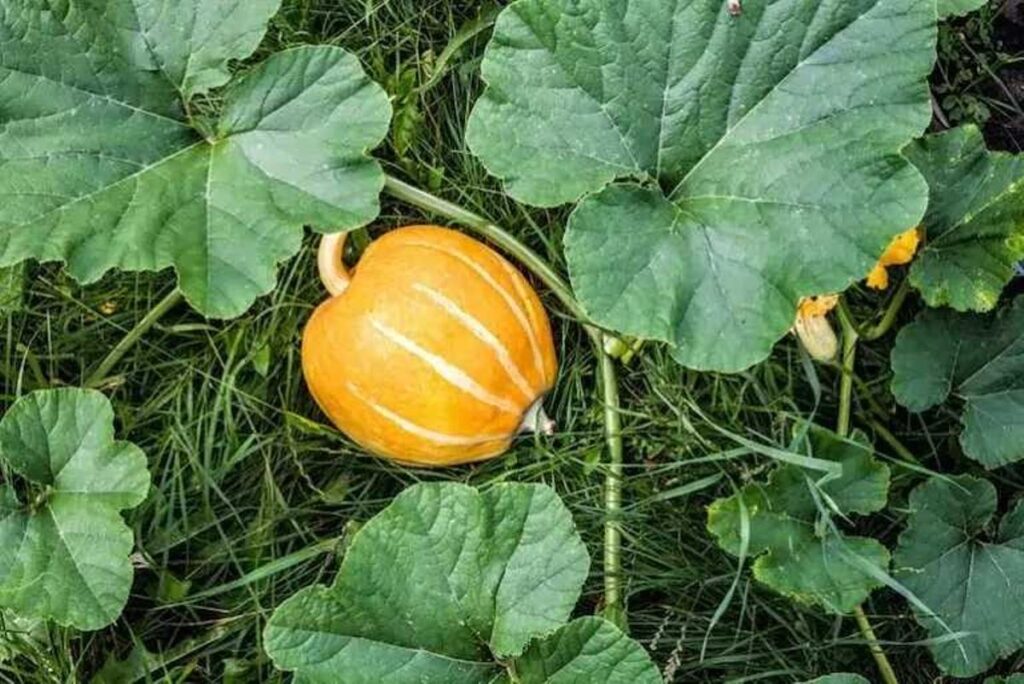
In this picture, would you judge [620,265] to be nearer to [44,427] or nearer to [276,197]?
[276,197]

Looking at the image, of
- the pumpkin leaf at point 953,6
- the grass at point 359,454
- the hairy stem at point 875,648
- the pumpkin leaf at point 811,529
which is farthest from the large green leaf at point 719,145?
the hairy stem at point 875,648

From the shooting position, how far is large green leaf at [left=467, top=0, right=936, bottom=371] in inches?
75.8

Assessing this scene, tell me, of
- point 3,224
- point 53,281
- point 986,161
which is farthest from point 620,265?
point 53,281

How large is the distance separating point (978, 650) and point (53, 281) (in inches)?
57.4

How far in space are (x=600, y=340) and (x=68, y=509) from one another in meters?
0.79

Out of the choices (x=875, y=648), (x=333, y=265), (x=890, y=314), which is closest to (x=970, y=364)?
(x=890, y=314)

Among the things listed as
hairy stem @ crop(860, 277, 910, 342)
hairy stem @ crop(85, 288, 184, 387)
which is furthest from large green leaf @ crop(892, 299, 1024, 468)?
hairy stem @ crop(85, 288, 184, 387)

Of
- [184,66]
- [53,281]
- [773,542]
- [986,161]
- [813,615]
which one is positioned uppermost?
[184,66]

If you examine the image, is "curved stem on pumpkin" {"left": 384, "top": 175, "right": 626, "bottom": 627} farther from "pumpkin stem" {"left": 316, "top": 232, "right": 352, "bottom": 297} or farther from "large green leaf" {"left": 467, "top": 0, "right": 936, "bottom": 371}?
"large green leaf" {"left": 467, "top": 0, "right": 936, "bottom": 371}

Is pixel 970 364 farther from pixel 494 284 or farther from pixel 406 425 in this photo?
pixel 406 425

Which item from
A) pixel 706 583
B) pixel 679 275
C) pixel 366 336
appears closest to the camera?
pixel 679 275

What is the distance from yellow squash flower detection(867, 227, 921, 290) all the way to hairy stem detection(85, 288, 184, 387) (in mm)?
1015

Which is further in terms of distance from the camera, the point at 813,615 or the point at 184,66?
the point at 813,615

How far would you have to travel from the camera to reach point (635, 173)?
197cm
